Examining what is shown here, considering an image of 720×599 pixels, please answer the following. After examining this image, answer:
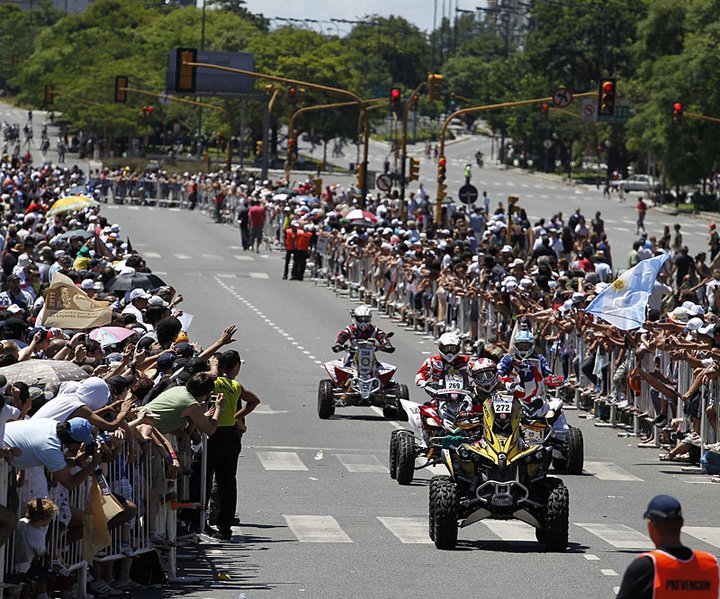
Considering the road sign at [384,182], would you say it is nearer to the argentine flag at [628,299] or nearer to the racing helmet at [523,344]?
the argentine flag at [628,299]

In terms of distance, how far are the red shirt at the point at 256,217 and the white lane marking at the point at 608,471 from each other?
36612 millimetres

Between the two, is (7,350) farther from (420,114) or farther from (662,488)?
(420,114)

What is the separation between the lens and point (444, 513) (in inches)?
570

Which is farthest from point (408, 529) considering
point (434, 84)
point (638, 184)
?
point (638, 184)

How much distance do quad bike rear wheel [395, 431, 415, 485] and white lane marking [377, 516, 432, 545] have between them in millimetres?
2049

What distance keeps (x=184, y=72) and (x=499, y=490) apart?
36099mm

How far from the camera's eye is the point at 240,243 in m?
61.6

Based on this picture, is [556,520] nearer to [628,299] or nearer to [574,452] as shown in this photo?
[574,452]

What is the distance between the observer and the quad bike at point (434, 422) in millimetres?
17469

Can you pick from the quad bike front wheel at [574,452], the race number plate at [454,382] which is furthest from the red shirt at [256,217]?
the race number plate at [454,382]

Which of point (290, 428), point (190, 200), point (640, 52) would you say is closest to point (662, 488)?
point (290, 428)

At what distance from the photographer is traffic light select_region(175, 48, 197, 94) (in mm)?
48750

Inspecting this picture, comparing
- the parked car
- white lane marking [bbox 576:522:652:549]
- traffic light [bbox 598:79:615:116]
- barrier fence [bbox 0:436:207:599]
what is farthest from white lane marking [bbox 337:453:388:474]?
the parked car

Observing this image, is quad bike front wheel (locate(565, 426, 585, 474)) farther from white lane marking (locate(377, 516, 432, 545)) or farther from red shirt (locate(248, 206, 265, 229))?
red shirt (locate(248, 206, 265, 229))
